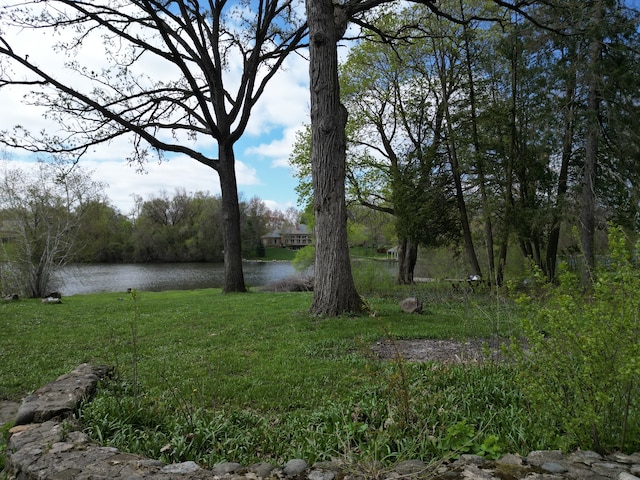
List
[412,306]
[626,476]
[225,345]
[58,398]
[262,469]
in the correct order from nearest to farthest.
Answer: [626,476] < [262,469] < [58,398] < [225,345] < [412,306]

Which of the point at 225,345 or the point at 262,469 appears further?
the point at 225,345

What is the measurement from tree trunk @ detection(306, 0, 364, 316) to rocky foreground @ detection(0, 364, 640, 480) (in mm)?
5240

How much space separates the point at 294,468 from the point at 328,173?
235 inches

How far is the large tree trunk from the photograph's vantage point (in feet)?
47.1

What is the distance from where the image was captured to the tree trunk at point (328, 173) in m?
7.45

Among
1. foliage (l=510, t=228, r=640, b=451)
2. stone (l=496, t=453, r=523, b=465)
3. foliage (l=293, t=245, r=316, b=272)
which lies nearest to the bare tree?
foliage (l=510, t=228, r=640, b=451)

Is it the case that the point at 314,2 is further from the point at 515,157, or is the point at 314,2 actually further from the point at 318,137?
the point at 515,157

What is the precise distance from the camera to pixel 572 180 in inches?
531

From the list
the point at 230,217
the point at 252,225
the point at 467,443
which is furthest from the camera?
the point at 252,225

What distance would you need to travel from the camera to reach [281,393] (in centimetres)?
376

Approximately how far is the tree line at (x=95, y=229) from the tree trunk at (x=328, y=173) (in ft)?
31.6

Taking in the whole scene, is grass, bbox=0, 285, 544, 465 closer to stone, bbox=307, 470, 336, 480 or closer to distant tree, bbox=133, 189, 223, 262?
stone, bbox=307, 470, 336, 480

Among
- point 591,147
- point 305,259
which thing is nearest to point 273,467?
point 591,147

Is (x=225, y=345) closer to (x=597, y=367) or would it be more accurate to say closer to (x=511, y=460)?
(x=511, y=460)
